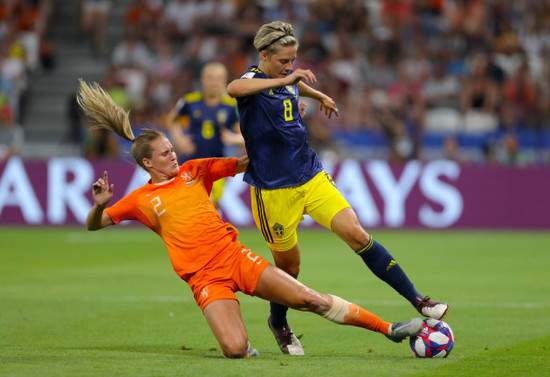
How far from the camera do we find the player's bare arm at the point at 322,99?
7020 millimetres

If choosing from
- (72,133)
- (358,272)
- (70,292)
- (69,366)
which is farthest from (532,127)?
(69,366)

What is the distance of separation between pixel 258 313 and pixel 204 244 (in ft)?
8.35

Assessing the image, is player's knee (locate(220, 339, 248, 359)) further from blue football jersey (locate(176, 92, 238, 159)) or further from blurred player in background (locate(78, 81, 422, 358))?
blue football jersey (locate(176, 92, 238, 159))

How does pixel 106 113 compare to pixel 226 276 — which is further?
pixel 106 113

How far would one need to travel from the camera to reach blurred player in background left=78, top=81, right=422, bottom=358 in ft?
21.3

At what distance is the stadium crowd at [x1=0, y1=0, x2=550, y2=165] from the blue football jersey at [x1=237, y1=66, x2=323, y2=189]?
11.6 metres

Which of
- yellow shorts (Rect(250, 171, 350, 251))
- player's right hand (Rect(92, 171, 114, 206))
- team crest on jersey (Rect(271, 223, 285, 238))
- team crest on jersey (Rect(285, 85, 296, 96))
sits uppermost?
team crest on jersey (Rect(285, 85, 296, 96))

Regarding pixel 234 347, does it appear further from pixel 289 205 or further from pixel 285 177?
pixel 285 177

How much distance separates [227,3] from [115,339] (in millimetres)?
17611

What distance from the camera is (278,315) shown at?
719 cm

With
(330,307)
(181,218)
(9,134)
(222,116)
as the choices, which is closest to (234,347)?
(330,307)

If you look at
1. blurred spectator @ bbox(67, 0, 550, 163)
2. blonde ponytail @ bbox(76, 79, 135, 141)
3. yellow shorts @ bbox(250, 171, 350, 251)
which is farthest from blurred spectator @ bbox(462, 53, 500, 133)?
blonde ponytail @ bbox(76, 79, 135, 141)

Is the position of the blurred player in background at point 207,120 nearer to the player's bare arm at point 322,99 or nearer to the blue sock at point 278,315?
the player's bare arm at point 322,99

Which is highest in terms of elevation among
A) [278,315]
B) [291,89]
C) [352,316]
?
[291,89]
